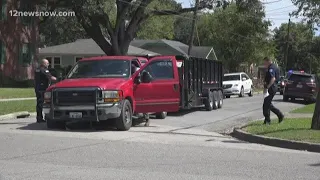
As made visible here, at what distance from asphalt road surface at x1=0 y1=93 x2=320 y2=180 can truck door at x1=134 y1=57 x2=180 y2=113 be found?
0.85 metres

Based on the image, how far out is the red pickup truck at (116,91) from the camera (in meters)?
13.0

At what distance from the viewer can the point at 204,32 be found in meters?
70.3

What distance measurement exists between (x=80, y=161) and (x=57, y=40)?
214ft

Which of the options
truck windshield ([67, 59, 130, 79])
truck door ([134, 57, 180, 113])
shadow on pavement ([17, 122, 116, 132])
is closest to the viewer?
shadow on pavement ([17, 122, 116, 132])

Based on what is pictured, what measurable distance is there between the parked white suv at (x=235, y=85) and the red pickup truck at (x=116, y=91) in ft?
55.5

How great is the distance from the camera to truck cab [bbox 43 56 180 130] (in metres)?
13.0

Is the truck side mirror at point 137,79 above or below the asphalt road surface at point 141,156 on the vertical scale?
above

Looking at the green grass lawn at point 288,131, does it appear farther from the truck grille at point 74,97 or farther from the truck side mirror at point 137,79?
the truck grille at point 74,97

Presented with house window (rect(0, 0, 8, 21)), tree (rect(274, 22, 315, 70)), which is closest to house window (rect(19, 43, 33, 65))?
house window (rect(0, 0, 8, 21))

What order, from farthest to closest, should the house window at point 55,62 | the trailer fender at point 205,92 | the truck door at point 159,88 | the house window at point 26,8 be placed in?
the house window at point 55,62 < the house window at point 26,8 < the trailer fender at point 205,92 < the truck door at point 159,88

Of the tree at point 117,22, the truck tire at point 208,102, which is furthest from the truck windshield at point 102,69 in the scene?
the tree at point 117,22

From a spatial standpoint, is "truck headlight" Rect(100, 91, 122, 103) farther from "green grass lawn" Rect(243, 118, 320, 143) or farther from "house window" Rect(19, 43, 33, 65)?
"house window" Rect(19, 43, 33, 65)

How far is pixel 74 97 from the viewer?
13086mm

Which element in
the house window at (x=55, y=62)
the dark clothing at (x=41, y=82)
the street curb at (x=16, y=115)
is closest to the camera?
the dark clothing at (x=41, y=82)
